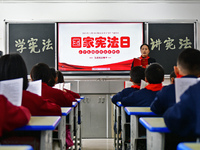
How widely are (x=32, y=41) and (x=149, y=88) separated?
11.1 ft

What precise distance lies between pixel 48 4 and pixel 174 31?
255cm

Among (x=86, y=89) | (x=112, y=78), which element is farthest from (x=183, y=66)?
(x=112, y=78)

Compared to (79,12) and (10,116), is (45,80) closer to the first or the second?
(10,116)

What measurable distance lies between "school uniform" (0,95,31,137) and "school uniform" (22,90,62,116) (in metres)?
0.33

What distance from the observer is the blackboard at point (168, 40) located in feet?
16.7

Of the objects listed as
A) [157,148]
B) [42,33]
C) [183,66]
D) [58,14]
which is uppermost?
[58,14]

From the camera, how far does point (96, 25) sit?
5059 millimetres

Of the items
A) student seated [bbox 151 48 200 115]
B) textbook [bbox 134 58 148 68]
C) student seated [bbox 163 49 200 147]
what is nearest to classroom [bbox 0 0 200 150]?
textbook [bbox 134 58 148 68]

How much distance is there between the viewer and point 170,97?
5.29 feet

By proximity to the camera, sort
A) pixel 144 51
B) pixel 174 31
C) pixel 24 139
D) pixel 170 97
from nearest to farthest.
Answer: pixel 24 139 → pixel 170 97 → pixel 144 51 → pixel 174 31

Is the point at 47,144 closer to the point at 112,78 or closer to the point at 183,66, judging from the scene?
the point at 183,66

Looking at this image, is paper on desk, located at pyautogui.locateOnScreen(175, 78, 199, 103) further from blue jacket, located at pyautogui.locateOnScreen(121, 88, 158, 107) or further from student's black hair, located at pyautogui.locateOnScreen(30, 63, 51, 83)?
student's black hair, located at pyautogui.locateOnScreen(30, 63, 51, 83)

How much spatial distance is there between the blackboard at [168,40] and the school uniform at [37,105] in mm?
3640

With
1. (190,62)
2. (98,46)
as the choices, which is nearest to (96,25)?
(98,46)
